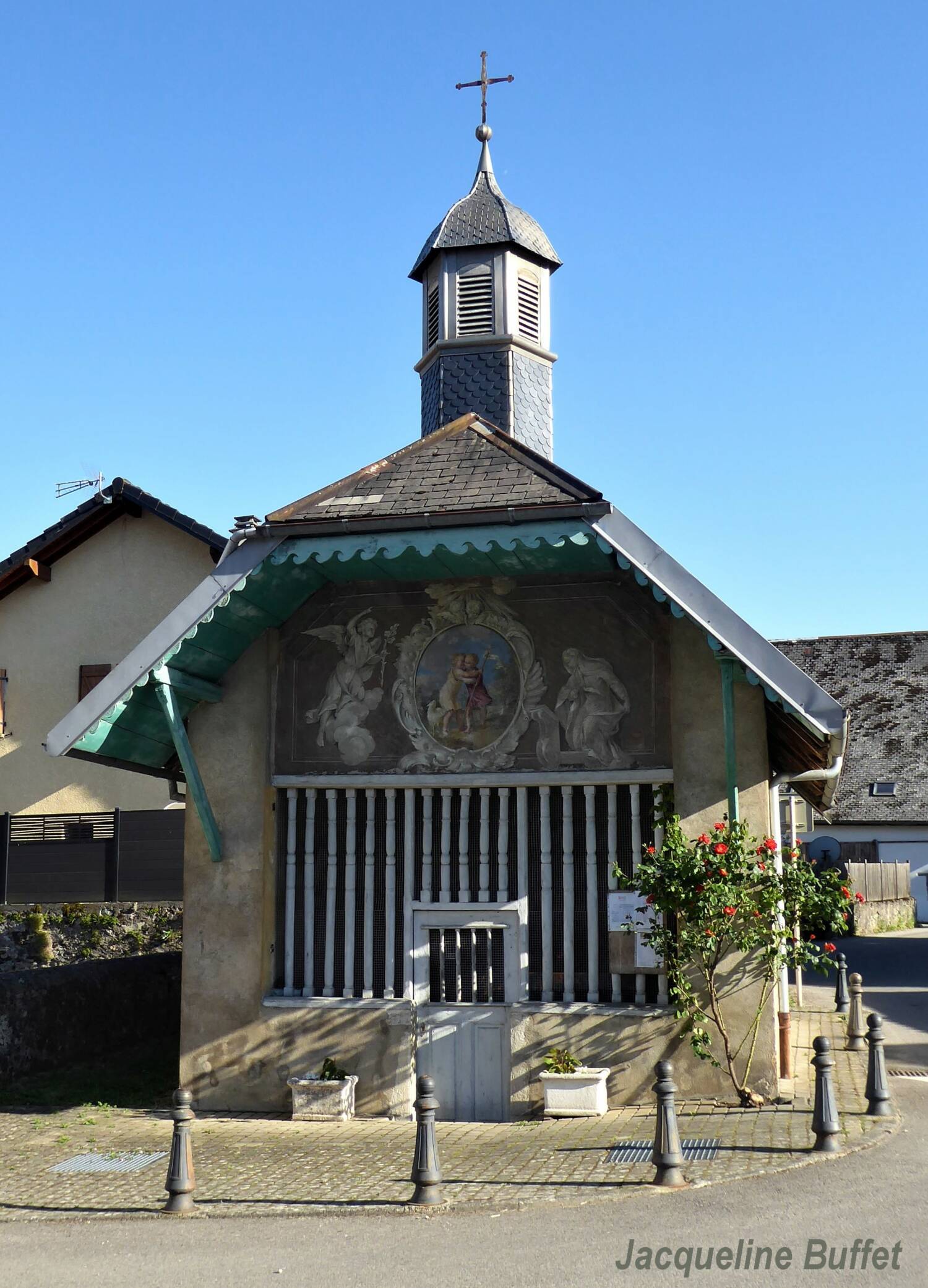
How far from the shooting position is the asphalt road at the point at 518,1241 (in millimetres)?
8023

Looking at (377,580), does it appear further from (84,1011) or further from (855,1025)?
(855,1025)

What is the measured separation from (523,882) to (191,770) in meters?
3.95

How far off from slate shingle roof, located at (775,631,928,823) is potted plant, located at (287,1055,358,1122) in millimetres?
32155

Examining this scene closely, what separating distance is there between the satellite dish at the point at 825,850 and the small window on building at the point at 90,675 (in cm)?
2234

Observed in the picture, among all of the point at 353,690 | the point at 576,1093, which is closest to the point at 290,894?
the point at 353,690

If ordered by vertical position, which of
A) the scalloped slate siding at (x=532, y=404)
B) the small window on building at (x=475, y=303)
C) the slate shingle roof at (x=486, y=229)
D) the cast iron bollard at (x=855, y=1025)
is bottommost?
the cast iron bollard at (x=855, y=1025)

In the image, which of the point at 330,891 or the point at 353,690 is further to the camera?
the point at 353,690

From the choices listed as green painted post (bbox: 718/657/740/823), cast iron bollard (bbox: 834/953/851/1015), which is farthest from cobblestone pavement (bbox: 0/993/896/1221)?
cast iron bollard (bbox: 834/953/851/1015)

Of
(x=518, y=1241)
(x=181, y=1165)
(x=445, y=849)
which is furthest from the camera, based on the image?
(x=445, y=849)

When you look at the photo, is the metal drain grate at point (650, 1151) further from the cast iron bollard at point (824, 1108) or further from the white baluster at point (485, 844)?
the white baluster at point (485, 844)

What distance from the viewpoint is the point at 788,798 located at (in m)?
21.7

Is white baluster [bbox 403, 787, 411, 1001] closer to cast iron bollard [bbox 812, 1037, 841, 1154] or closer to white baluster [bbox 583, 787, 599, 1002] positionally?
white baluster [bbox 583, 787, 599, 1002]

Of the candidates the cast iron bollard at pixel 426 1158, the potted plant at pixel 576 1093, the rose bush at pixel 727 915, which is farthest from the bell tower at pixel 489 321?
the cast iron bollard at pixel 426 1158

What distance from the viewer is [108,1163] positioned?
11531 mm
